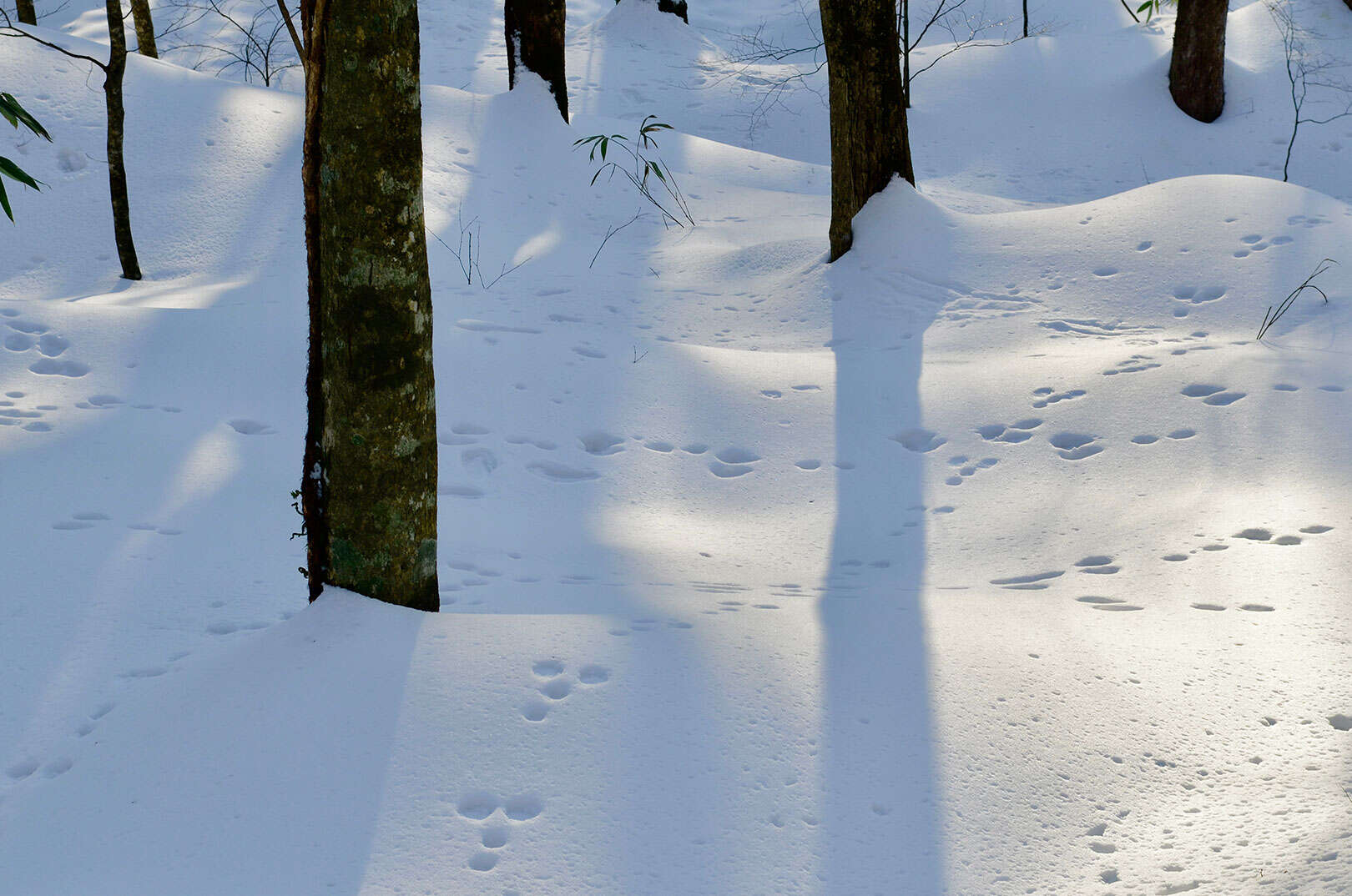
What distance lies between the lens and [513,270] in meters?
6.34

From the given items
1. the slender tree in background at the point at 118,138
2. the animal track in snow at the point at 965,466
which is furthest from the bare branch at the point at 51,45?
the animal track in snow at the point at 965,466

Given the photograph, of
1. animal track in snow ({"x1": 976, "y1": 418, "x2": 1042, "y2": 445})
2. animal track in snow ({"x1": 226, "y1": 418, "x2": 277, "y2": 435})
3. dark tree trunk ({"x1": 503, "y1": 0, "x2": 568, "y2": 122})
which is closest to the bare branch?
animal track in snow ({"x1": 226, "y1": 418, "x2": 277, "y2": 435})

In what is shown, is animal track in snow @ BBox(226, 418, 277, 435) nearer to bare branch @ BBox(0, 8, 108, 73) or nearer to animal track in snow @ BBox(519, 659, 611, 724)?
bare branch @ BBox(0, 8, 108, 73)

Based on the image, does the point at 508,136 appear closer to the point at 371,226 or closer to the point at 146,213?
the point at 146,213

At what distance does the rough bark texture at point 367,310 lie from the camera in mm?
2262

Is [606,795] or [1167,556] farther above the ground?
[606,795]

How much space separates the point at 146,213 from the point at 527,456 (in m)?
3.67

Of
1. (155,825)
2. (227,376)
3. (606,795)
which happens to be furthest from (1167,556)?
(227,376)

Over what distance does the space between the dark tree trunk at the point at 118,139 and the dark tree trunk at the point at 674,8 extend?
10.9 m

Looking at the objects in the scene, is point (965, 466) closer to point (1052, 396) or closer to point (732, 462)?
point (1052, 396)

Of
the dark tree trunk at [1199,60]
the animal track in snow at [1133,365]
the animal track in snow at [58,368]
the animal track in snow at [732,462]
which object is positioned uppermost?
the dark tree trunk at [1199,60]

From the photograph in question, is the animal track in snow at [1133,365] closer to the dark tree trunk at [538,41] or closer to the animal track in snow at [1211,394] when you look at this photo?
the animal track in snow at [1211,394]

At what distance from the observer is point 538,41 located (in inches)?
331

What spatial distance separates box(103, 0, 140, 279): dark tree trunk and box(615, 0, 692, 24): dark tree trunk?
1092 cm
